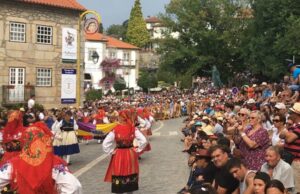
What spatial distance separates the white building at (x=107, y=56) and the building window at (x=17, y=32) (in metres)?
39.8

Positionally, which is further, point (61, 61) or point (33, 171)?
point (61, 61)

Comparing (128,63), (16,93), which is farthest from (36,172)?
(128,63)

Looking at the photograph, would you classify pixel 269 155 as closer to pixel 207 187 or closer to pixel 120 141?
pixel 207 187

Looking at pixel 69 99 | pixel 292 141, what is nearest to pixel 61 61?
pixel 69 99

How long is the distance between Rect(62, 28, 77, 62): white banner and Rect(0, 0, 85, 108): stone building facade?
29 cm

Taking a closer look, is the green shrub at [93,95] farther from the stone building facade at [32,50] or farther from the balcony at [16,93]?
the balcony at [16,93]

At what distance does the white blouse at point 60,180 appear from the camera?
529 centimetres

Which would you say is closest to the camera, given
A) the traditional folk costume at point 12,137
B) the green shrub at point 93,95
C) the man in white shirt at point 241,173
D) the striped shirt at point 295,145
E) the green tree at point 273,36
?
the man in white shirt at point 241,173

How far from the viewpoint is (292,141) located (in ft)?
24.2

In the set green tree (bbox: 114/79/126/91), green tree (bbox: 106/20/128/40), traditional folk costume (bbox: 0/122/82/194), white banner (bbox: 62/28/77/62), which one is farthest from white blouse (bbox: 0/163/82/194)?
green tree (bbox: 106/20/128/40)

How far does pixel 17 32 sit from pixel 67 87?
5100 mm

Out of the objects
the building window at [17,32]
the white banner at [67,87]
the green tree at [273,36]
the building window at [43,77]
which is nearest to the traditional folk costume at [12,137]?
the building window at [17,32]

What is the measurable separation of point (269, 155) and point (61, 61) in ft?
100

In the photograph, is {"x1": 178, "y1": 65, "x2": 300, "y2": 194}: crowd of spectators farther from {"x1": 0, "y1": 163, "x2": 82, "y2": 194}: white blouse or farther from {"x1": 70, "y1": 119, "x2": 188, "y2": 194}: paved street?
{"x1": 70, "y1": 119, "x2": 188, "y2": 194}: paved street
